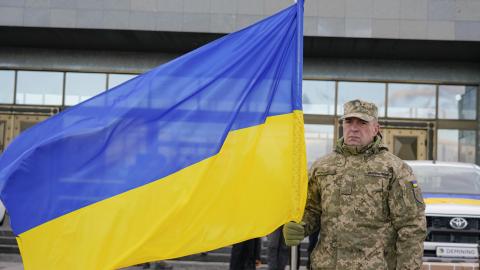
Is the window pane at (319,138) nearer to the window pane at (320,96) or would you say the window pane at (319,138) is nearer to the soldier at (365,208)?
the window pane at (320,96)

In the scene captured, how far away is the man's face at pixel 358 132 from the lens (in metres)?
3.96

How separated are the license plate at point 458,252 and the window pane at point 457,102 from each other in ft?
36.8

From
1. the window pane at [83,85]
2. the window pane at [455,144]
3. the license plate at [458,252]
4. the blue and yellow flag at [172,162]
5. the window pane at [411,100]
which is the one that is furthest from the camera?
the window pane at [83,85]

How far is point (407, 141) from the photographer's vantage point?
1848 centimetres

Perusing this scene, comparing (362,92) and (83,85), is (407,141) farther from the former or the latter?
(83,85)

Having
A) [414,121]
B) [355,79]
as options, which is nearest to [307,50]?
[355,79]

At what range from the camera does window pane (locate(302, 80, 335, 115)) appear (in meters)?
18.5

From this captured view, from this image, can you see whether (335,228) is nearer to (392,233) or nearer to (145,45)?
(392,233)

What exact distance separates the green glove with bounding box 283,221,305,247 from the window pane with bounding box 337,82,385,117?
14746mm

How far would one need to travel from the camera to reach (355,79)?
18438 mm

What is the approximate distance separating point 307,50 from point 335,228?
14.3m

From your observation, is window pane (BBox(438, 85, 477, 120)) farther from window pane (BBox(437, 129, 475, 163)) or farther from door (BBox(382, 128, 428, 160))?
door (BBox(382, 128, 428, 160))

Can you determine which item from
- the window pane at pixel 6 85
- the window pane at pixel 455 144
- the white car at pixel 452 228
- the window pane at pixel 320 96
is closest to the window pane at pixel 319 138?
the window pane at pixel 320 96

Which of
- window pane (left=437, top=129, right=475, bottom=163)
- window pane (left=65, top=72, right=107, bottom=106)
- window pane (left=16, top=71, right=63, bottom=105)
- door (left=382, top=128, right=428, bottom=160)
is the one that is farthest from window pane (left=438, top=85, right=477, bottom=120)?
window pane (left=16, top=71, right=63, bottom=105)
